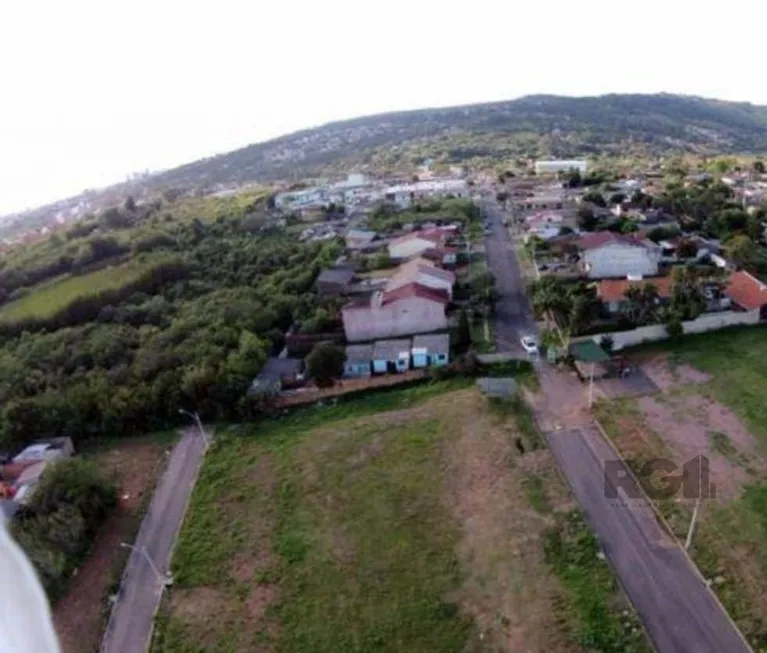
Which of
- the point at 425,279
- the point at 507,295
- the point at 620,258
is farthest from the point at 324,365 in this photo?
the point at 620,258

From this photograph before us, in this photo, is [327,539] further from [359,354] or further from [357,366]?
[359,354]

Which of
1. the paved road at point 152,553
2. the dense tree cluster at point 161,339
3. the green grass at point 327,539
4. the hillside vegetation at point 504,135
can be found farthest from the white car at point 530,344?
the hillside vegetation at point 504,135

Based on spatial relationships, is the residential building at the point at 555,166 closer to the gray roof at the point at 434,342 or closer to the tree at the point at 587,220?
the tree at the point at 587,220

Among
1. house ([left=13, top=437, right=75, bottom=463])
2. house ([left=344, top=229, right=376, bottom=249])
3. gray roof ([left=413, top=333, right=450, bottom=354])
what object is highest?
gray roof ([left=413, top=333, right=450, bottom=354])

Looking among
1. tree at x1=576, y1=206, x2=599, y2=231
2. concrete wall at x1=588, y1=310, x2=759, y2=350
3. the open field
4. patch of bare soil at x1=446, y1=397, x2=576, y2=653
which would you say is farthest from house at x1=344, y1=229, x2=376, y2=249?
patch of bare soil at x1=446, y1=397, x2=576, y2=653

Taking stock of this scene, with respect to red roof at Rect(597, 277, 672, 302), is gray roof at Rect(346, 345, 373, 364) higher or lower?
lower

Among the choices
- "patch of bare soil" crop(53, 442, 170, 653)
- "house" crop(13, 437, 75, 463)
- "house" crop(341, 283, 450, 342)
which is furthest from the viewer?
"house" crop(341, 283, 450, 342)

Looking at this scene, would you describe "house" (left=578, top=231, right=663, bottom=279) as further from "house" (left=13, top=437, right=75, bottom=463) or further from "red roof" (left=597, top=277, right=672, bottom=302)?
"house" (left=13, top=437, right=75, bottom=463)
